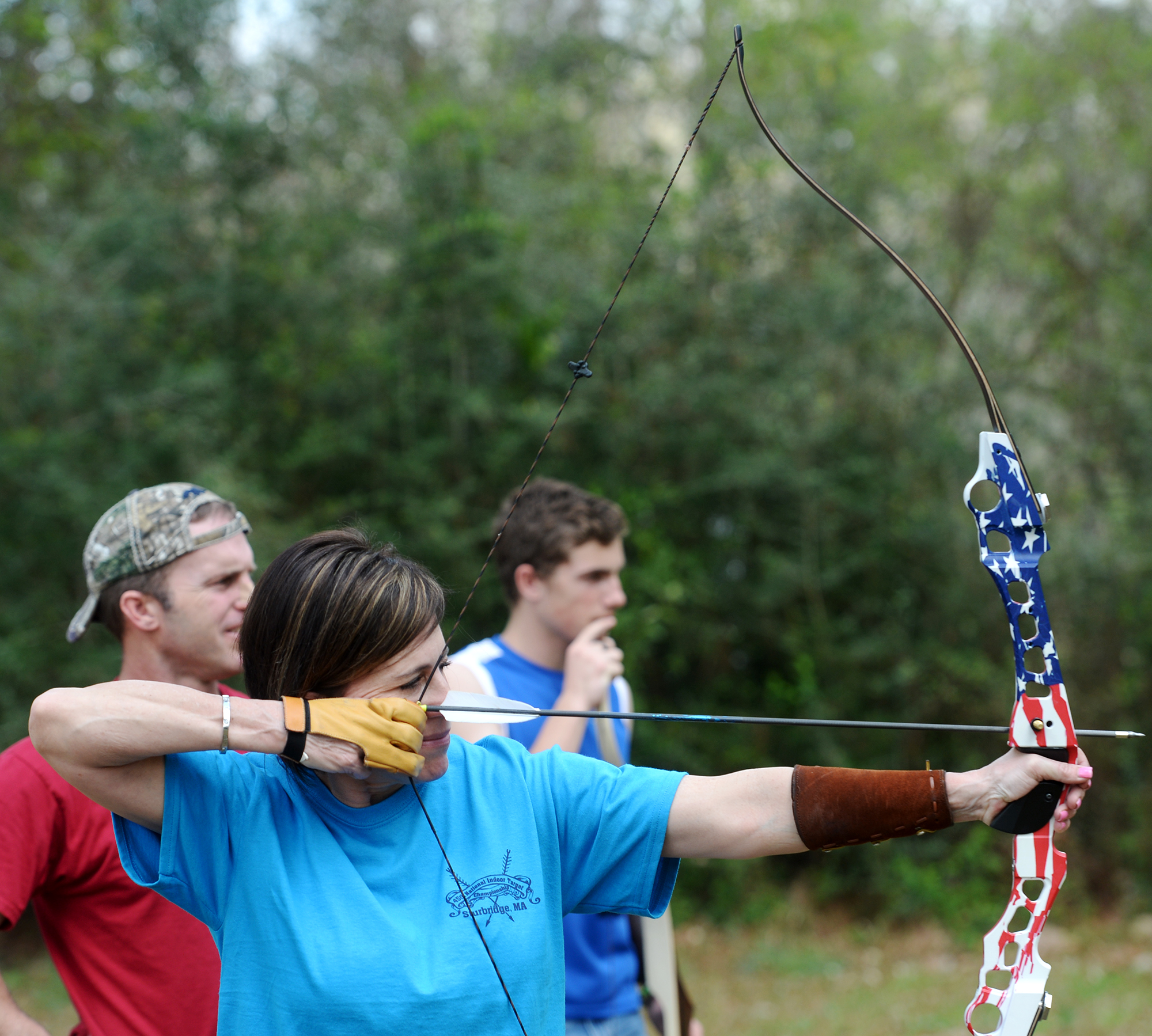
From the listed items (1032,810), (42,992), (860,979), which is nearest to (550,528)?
(1032,810)

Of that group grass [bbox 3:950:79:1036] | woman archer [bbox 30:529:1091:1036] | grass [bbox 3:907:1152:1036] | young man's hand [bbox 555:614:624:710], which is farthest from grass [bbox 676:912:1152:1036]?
woman archer [bbox 30:529:1091:1036]

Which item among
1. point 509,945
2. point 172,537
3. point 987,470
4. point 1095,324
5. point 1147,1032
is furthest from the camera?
point 1095,324

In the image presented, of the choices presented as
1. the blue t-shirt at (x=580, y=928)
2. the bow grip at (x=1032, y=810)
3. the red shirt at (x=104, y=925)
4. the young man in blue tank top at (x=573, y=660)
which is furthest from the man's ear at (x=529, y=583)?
the bow grip at (x=1032, y=810)

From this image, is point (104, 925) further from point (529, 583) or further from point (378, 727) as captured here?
point (529, 583)

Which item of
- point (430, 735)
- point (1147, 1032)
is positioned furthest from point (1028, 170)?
point (430, 735)

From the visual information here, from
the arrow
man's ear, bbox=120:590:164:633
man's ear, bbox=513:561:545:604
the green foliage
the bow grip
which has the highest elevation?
the green foliage

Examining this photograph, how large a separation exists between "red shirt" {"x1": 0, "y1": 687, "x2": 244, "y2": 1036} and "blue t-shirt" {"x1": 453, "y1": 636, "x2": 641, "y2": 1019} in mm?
749

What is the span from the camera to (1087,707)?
5.84m

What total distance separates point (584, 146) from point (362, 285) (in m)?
2.43

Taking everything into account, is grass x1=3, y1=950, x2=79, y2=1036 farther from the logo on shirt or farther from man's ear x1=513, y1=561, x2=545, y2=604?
the logo on shirt

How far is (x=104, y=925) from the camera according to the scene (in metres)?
1.73

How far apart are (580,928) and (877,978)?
3.50 metres

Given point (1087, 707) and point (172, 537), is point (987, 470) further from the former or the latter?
point (1087, 707)

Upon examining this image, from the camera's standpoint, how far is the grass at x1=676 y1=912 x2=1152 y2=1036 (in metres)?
4.59
